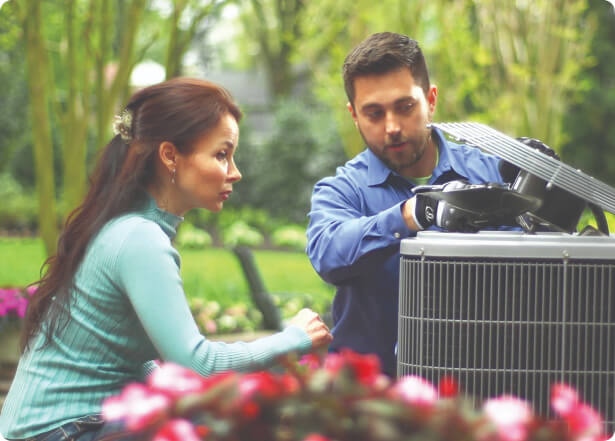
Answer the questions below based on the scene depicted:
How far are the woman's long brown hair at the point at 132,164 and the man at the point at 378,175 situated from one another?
21.5 inches

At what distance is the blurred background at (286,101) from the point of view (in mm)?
6344

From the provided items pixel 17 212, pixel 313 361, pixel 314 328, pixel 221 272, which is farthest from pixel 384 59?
pixel 17 212

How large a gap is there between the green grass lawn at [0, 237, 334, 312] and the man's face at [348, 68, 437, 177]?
512 centimetres

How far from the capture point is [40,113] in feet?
20.4

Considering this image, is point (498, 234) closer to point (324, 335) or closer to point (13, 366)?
point (324, 335)

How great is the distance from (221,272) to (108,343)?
9.78 m

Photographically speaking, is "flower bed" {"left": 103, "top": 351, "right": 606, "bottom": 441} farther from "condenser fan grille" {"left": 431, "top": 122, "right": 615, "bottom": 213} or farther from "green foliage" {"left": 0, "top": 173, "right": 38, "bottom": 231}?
"green foliage" {"left": 0, "top": 173, "right": 38, "bottom": 231}

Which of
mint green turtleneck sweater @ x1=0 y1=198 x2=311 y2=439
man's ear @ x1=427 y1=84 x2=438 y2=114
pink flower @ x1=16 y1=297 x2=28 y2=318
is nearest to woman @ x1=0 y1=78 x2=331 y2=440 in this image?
mint green turtleneck sweater @ x1=0 y1=198 x2=311 y2=439

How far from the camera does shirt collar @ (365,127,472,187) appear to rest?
9.93 ft

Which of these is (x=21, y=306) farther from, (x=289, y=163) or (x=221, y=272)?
(x=289, y=163)

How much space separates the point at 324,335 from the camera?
234cm

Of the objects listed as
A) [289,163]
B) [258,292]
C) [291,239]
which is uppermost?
[258,292]

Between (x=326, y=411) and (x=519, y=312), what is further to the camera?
(x=519, y=312)

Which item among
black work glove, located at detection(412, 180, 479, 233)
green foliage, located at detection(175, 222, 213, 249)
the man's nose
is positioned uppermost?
the man's nose
